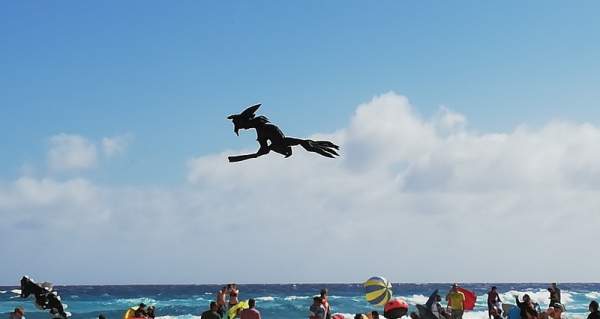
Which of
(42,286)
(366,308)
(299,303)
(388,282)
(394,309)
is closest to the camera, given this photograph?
(42,286)

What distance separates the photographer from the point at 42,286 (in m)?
12.4

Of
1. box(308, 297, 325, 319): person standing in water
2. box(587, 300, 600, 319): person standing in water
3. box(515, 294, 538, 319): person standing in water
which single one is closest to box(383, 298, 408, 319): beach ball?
box(308, 297, 325, 319): person standing in water

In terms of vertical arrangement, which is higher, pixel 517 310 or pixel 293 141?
pixel 293 141

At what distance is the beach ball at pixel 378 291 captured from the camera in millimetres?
16828

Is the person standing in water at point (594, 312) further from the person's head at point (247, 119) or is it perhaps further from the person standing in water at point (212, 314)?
the person's head at point (247, 119)

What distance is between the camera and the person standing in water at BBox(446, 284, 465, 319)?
758 inches

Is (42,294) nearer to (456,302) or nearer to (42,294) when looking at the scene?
(42,294)

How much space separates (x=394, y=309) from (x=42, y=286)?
6.52m

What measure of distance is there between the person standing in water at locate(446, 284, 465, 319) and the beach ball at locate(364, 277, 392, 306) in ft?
9.58

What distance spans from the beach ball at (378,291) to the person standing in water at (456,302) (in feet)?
9.58

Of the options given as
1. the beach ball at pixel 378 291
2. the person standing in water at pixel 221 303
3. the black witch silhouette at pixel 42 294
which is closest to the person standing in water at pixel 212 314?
the person standing in water at pixel 221 303

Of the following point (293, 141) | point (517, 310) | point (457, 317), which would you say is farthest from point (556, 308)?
point (293, 141)

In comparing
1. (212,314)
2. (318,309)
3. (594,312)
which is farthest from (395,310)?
(594,312)

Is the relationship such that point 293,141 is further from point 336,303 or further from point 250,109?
point 336,303
